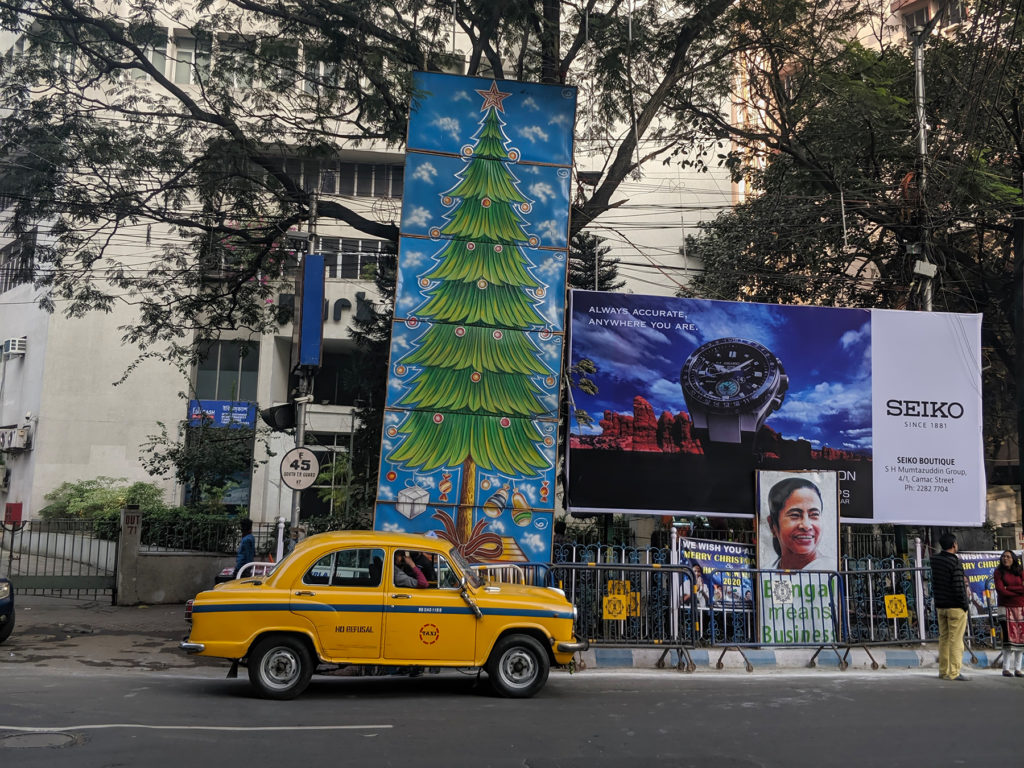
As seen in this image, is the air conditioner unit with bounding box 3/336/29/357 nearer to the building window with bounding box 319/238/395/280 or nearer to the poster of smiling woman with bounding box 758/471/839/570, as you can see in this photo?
the building window with bounding box 319/238/395/280

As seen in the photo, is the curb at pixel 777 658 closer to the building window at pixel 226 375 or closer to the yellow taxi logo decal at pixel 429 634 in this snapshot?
the yellow taxi logo decal at pixel 429 634

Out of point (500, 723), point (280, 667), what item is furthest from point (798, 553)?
point (280, 667)

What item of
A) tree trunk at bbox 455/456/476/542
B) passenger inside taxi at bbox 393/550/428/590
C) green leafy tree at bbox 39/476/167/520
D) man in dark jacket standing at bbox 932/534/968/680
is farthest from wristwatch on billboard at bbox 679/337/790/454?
green leafy tree at bbox 39/476/167/520

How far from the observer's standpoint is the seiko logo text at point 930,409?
1470cm

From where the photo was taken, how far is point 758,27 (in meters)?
16.4

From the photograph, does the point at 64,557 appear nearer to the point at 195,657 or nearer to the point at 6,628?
the point at 6,628

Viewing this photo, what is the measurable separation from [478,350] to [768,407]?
4.86 metres

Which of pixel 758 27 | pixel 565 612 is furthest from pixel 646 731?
pixel 758 27

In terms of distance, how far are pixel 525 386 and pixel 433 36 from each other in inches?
254

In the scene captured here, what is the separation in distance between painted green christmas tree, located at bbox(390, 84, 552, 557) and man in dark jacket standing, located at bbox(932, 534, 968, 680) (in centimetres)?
552

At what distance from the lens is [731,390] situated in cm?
1441

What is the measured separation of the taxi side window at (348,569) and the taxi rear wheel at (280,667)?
64 centimetres

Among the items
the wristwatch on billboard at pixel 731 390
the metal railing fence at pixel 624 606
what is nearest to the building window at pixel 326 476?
the wristwatch on billboard at pixel 731 390

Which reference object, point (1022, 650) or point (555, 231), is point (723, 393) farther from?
point (1022, 650)
